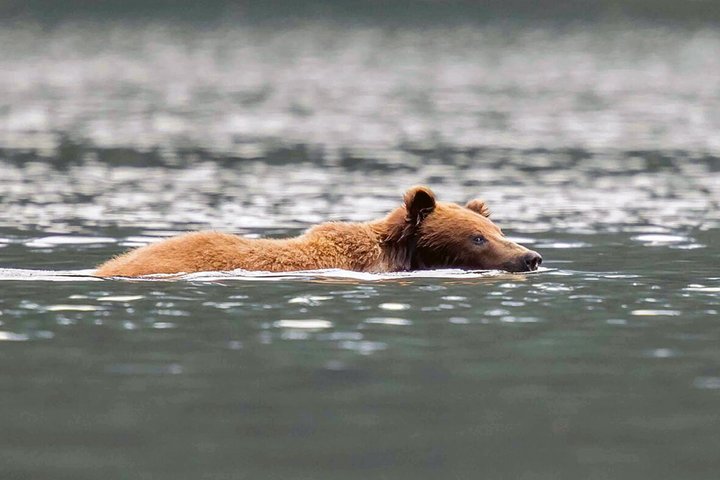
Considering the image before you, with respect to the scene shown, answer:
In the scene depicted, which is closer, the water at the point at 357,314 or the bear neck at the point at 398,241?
the water at the point at 357,314

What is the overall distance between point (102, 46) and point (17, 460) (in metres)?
79.5

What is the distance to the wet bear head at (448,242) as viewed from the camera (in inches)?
640

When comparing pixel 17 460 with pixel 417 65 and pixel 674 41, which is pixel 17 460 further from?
pixel 674 41

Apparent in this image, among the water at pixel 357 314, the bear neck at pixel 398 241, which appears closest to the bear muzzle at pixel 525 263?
the water at pixel 357 314

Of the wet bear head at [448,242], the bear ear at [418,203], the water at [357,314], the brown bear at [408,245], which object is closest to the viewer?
the water at [357,314]

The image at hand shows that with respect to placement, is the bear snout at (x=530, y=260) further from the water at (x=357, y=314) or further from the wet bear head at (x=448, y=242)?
the water at (x=357, y=314)

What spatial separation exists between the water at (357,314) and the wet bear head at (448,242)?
1.19 ft

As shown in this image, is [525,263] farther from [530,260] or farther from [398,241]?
[398,241]

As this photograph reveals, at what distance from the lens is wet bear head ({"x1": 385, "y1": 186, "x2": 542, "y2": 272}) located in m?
16.2

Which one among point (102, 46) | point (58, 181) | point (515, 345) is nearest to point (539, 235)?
point (515, 345)

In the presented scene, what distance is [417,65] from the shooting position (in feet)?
243

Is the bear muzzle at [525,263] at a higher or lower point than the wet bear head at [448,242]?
lower

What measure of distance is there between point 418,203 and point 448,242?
504 millimetres

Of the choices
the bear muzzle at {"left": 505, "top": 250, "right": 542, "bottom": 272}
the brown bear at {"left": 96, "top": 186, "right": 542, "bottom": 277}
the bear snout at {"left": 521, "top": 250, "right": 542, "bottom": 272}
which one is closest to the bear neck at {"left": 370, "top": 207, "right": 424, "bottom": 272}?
the brown bear at {"left": 96, "top": 186, "right": 542, "bottom": 277}
